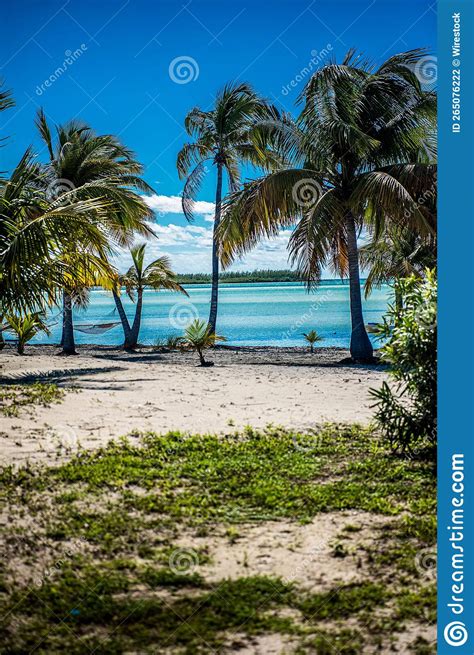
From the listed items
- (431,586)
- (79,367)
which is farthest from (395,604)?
(79,367)

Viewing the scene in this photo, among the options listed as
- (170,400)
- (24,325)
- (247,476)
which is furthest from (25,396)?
(24,325)

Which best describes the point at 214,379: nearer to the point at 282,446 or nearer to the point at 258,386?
the point at 258,386

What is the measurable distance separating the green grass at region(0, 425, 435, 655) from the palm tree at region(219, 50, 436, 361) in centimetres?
967

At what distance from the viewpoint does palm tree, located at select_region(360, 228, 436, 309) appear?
1058 inches

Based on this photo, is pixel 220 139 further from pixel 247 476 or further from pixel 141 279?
pixel 247 476

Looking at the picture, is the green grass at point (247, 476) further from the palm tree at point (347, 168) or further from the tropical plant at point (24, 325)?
the tropical plant at point (24, 325)

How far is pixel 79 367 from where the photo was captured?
15828 mm

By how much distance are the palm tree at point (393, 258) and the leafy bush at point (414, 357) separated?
19.7 m

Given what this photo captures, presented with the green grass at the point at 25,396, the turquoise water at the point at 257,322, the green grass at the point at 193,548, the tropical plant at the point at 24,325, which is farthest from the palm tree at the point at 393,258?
the green grass at the point at 193,548

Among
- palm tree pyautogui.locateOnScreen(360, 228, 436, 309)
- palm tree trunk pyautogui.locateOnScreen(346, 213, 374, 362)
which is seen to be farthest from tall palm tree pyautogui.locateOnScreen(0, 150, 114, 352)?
palm tree pyautogui.locateOnScreen(360, 228, 436, 309)

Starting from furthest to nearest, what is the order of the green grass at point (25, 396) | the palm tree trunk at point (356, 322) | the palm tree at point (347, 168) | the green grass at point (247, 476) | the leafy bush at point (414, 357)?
the palm tree trunk at point (356, 322)
the palm tree at point (347, 168)
the green grass at point (25, 396)
the leafy bush at point (414, 357)
the green grass at point (247, 476)

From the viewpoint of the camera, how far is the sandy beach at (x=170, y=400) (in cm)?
798

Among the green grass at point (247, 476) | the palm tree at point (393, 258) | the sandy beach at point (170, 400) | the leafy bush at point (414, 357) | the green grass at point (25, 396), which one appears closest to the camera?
the green grass at point (247, 476)

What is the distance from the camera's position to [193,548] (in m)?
4.54
